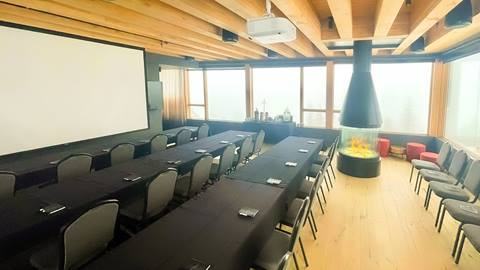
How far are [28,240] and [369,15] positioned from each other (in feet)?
14.1

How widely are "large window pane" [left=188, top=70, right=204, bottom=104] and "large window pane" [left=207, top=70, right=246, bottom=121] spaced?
0.31 m

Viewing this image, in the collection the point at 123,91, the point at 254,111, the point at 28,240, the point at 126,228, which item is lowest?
the point at 126,228

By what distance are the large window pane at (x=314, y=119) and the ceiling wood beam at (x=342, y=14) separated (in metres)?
4.40

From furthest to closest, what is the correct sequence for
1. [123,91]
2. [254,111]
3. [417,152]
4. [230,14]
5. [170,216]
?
1. [254,111]
2. [417,152]
3. [123,91]
4. [230,14]
5. [170,216]

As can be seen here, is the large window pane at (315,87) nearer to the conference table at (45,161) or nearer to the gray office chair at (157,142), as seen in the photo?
the gray office chair at (157,142)

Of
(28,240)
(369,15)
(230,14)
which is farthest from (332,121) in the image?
(28,240)

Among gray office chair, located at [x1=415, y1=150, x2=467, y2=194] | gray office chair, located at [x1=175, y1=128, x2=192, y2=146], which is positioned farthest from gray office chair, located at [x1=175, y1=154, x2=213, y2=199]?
gray office chair, located at [x1=415, y1=150, x2=467, y2=194]

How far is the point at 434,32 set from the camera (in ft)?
14.0

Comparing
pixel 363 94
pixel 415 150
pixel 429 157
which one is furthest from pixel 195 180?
pixel 415 150

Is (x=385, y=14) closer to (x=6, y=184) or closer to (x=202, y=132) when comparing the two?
(x=6, y=184)

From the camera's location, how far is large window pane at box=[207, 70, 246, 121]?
29.3 ft

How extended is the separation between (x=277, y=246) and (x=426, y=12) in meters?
2.61

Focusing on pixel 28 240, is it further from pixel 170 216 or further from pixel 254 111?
pixel 254 111

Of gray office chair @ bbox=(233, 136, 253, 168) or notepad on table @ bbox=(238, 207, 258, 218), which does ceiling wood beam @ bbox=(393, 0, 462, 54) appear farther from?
gray office chair @ bbox=(233, 136, 253, 168)
